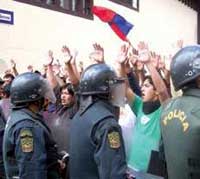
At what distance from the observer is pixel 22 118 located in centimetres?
393

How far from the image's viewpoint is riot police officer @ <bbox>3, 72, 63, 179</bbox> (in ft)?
12.4

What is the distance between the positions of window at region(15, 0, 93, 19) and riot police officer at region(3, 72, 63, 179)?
6143 millimetres

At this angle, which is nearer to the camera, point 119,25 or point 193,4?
point 119,25

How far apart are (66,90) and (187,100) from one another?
2587mm

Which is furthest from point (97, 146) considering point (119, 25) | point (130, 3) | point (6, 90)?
point (130, 3)

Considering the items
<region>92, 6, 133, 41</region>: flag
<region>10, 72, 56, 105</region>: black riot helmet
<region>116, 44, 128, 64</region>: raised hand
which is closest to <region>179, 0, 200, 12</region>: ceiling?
<region>92, 6, 133, 41</region>: flag

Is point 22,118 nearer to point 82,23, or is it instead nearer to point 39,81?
point 39,81

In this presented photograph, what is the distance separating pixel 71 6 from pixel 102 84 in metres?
7.88

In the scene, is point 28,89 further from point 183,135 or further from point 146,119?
point 183,135

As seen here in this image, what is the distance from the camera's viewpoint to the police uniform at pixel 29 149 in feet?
12.4

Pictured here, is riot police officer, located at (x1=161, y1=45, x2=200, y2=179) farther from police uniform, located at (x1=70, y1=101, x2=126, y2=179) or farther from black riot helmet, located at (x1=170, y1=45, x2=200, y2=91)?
police uniform, located at (x1=70, y1=101, x2=126, y2=179)

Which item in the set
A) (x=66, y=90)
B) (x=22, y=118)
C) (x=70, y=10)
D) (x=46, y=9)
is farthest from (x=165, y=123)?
(x=70, y=10)

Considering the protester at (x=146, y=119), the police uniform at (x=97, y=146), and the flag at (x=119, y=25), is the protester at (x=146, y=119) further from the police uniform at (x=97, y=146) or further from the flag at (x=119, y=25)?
the flag at (x=119, y=25)

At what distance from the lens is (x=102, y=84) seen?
12.1ft
